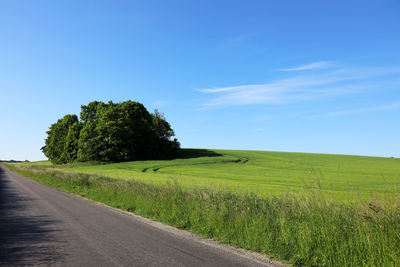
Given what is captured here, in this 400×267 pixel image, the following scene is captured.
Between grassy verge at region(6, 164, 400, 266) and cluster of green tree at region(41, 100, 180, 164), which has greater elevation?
cluster of green tree at region(41, 100, 180, 164)

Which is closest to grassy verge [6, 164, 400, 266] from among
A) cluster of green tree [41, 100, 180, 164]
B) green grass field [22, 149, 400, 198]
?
green grass field [22, 149, 400, 198]

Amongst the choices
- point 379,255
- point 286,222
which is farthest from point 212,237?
point 379,255

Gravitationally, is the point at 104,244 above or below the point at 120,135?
below

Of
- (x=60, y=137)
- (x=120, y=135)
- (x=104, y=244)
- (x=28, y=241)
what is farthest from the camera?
(x=60, y=137)

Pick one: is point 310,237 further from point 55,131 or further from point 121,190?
point 55,131

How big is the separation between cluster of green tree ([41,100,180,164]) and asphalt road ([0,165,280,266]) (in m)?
55.4

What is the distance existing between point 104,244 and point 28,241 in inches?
84.6

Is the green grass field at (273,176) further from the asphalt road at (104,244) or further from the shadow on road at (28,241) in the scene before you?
the shadow on road at (28,241)

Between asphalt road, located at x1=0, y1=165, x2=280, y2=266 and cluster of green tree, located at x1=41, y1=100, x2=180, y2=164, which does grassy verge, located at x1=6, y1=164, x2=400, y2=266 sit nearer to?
asphalt road, located at x1=0, y1=165, x2=280, y2=266

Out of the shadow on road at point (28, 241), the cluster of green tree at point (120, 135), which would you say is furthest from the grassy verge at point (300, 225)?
the cluster of green tree at point (120, 135)

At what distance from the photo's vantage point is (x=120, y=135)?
65.2 meters

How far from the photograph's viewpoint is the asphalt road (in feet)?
20.2

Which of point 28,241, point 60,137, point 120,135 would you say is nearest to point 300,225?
point 28,241

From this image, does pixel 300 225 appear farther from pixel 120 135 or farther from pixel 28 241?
pixel 120 135
